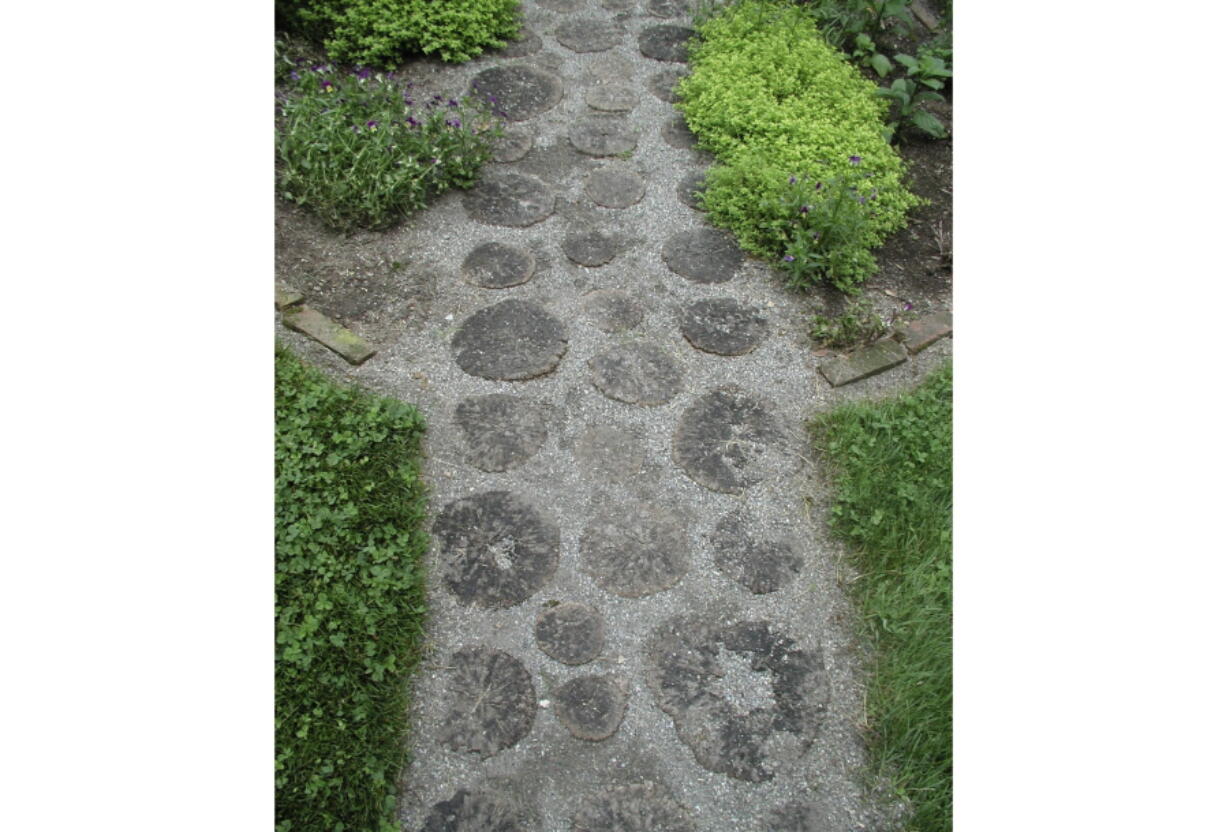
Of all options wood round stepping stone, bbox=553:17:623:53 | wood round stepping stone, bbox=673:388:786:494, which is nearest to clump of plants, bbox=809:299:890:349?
wood round stepping stone, bbox=673:388:786:494

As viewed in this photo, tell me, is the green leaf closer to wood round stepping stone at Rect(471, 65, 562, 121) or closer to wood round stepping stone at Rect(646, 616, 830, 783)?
wood round stepping stone at Rect(471, 65, 562, 121)

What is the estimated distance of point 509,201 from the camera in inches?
162

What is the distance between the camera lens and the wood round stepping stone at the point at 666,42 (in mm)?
5090

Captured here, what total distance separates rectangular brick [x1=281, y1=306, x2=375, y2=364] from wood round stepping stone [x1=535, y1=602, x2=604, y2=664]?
1.31m

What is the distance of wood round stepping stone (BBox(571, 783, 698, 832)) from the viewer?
7.50 ft

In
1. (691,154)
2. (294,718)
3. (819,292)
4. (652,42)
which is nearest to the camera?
(294,718)


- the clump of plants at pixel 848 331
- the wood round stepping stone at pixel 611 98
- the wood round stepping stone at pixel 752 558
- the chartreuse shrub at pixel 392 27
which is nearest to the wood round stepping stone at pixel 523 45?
the chartreuse shrub at pixel 392 27

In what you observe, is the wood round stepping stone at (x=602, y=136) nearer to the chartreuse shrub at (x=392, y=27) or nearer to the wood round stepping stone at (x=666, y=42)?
the wood round stepping stone at (x=666, y=42)

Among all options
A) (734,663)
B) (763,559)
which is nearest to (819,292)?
(763,559)

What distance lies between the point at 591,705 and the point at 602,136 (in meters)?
3.01

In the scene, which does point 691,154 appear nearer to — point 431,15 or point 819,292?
point 819,292

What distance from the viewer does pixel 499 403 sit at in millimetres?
3297

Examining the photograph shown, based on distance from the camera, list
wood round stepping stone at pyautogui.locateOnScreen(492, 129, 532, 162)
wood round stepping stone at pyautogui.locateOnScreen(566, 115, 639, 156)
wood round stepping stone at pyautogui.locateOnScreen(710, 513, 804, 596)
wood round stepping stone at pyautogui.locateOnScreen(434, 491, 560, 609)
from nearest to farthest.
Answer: wood round stepping stone at pyautogui.locateOnScreen(434, 491, 560, 609) < wood round stepping stone at pyautogui.locateOnScreen(710, 513, 804, 596) < wood round stepping stone at pyautogui.locateOnScreen(492, 129, 532, 162) < wood round stepping stone at pyautogui.locateOnScreen(566, 115, 639, 156)

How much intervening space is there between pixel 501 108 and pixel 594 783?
3462 mm
